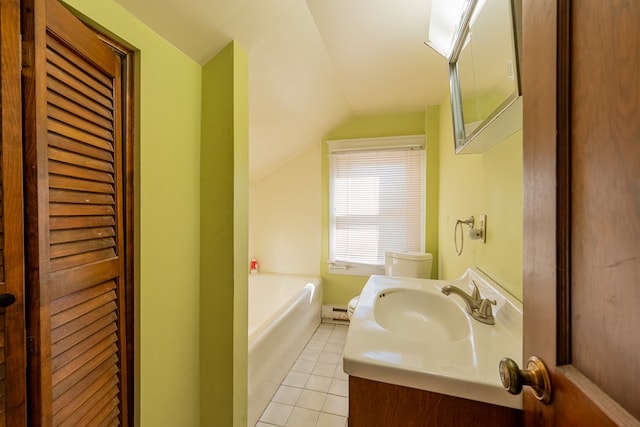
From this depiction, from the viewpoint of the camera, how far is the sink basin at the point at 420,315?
1174mm

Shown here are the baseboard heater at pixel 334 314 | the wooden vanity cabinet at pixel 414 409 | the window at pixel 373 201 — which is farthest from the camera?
the baseboard heater at pixel 334 314

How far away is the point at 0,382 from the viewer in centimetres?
60

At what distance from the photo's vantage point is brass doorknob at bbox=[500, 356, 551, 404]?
477 mm

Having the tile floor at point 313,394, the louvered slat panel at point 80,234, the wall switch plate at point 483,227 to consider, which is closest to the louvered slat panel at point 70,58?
the louvered slat panel at point 80,234

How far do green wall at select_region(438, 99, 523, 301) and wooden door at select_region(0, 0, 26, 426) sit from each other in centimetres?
147

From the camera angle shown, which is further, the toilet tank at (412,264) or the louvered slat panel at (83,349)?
the toilet tank at (412,264)

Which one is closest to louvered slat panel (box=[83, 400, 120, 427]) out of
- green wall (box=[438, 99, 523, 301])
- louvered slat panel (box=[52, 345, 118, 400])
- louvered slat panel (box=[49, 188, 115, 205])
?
louvered slat panel (box=[52, 345, 118, 400])

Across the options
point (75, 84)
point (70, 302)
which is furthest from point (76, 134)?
point (70, 302)

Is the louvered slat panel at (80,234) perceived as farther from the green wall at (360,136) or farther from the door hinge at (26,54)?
the green wall at (360,136)

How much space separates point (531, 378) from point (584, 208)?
325mm

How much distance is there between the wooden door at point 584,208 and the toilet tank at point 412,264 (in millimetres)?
1932

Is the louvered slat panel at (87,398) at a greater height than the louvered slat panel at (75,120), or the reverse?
the louvered slat panel at (75,120)

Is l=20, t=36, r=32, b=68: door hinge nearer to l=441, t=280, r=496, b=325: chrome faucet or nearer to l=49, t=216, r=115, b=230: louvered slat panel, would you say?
l=49, t=216, r=115, b=230: louvered slat panel

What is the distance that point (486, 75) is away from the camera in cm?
107
